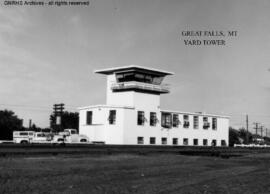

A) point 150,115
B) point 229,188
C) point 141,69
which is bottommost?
point 229,188

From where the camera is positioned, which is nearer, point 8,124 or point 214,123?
point 214,123

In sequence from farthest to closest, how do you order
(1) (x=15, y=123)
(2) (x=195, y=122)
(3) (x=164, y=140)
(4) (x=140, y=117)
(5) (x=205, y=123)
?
(1) (x=15, y=123), (5) (x=205, y=123), (2) (x=195, y=122), (3) (x=164, y=140), (4) (x=140, y=117)

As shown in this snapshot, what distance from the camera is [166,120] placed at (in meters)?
81.4

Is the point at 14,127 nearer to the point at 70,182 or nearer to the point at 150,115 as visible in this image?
the point at 150,115

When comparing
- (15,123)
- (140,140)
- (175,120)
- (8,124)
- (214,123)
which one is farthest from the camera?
(15,123)

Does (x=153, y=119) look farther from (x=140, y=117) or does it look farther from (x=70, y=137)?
(x=70, y=137)

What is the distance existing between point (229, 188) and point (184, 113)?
69421 millimetres

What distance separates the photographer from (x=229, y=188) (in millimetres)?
14930

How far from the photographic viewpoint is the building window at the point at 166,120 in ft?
266

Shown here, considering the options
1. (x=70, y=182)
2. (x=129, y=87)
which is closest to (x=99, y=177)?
(x=70, y=182)

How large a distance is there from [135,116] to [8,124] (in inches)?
1412

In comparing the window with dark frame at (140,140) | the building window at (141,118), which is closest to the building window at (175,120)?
the building window at (141,118)

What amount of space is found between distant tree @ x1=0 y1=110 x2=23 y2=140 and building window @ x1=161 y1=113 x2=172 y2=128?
32.1 metres

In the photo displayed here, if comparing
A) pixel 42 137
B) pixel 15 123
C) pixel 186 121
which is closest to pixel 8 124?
pixel 15 123
